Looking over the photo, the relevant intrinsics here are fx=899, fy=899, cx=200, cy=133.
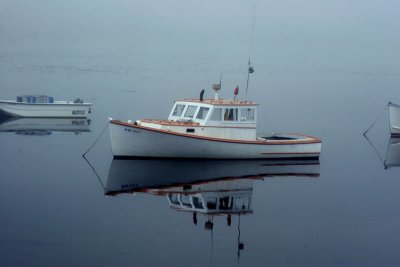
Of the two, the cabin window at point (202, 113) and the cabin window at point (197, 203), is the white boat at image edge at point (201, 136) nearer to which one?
the cabin window at point (202, 113)

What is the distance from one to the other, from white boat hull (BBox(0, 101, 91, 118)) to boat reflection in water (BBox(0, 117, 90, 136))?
34 cm

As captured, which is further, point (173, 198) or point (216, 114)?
point (216, 114)

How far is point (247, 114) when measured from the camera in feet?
132

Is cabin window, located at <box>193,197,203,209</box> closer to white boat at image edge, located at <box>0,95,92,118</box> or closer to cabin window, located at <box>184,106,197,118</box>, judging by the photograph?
cabin window, located at <box>184,106,197,118</box>

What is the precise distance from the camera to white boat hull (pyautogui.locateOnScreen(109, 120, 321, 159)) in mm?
38125

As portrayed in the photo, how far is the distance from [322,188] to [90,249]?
44.8ft

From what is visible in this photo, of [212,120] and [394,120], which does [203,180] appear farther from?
[394,120]

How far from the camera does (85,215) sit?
29719 mm

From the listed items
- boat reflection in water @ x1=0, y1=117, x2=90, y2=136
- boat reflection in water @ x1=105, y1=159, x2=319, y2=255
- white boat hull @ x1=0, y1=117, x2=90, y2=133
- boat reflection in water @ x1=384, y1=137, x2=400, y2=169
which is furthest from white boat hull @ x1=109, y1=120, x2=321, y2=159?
white boat hull @ x1=0, y1=117, x2=90, y2=133

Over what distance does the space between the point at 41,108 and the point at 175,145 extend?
16922 mm

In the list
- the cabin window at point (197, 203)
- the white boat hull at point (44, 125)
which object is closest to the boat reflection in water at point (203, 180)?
the cabin window at point (197, 203)

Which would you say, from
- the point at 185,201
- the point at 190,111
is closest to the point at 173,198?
the point at 185,201

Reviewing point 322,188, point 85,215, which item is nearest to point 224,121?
Result: point 322,188

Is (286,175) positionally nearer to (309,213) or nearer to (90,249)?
(309,213)
